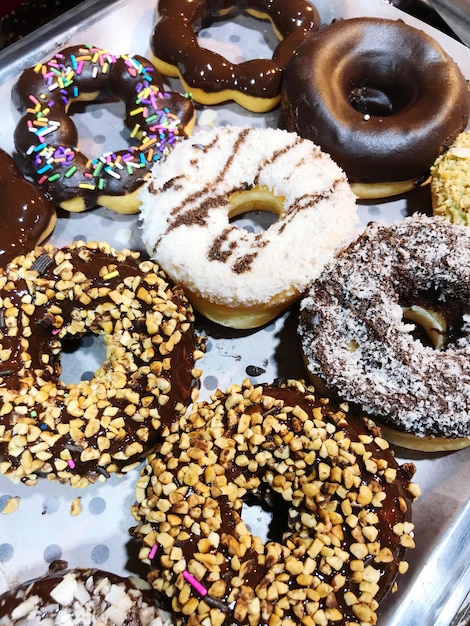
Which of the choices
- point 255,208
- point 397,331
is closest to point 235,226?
point 255,208

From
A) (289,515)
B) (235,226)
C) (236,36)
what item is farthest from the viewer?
(236,36)

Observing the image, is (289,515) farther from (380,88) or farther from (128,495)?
(380,88)

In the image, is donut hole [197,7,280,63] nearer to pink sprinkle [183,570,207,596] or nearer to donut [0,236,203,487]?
donut [0,236,203,487]

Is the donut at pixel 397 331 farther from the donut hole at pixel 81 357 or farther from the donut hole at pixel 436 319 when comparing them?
the donut hole at pixel 81 357

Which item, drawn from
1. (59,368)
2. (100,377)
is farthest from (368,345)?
(59,368)

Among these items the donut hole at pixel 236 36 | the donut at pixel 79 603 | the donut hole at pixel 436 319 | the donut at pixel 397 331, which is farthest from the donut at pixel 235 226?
the donut at pixel 79 603

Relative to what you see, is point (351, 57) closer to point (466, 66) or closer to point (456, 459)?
point (466, 66)
